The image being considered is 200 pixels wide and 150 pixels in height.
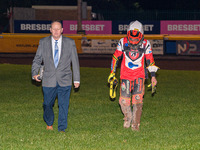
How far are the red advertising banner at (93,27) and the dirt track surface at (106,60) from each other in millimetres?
7753

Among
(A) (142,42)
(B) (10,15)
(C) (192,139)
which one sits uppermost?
(B) (10,15)

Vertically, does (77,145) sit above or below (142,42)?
below

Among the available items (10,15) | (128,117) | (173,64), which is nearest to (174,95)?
(128,117)

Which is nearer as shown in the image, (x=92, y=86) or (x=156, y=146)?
(x=156, y=146)

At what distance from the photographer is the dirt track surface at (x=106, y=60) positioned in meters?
22.8

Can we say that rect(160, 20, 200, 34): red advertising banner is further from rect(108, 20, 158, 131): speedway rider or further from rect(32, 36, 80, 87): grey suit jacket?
rect(32, 36, 80, 87): grey suit jacket

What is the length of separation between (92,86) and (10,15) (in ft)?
88.2

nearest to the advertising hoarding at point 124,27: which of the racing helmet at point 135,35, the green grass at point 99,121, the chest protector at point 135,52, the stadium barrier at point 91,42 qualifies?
the stadium barrier at point 91,42

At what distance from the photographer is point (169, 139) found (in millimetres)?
7656

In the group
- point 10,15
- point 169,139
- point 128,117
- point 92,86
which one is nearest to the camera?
point 169,139

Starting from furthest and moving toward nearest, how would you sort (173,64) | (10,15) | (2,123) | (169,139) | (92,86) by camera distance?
1. (10,15)
2. (173,64)
3. (92,86)
4. (2,123)
5. (169,139)

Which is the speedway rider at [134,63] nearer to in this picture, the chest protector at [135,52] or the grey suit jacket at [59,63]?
the chest protector at [135,52]

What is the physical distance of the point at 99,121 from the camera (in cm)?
931

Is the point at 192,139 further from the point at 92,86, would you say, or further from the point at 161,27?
the point at 161,27
